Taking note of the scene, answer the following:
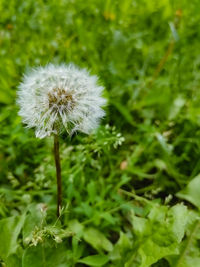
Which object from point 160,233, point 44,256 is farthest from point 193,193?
point 44,256

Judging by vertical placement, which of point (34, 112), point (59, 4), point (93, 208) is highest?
point (59, 4)

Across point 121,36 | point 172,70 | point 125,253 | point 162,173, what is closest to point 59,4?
point 121,36

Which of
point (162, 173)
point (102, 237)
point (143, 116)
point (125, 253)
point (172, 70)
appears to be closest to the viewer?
point (125, 253)

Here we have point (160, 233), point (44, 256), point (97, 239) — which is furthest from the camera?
point (97, 239)

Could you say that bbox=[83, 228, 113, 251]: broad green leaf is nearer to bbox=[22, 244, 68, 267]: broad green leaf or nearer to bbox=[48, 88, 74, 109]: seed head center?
bbox=[22, 244, 68, 267]: broad green leaf

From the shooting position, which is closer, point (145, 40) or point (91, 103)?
point (91, 103)

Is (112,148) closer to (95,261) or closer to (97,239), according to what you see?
(97,239)

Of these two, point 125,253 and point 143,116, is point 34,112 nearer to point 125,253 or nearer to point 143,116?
point 125,253
